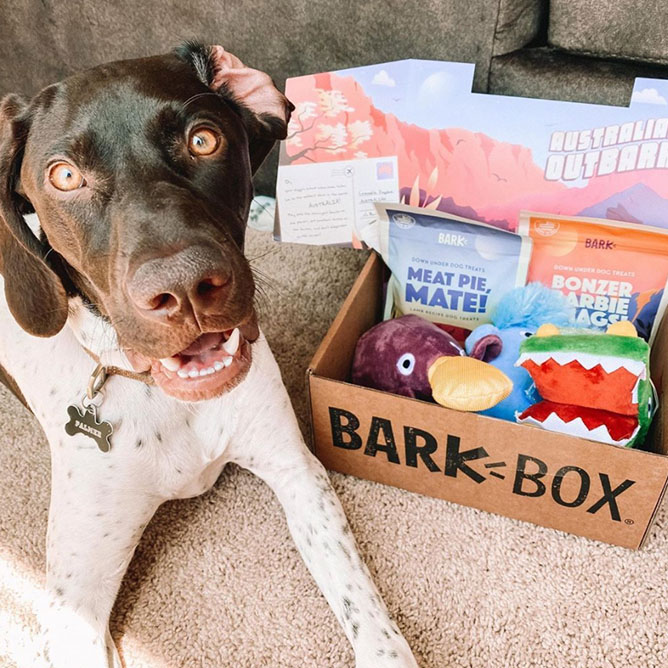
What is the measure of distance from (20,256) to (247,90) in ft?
1.58

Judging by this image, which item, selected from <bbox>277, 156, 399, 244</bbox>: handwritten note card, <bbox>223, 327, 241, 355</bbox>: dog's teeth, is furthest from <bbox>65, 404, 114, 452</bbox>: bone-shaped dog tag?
<bbox>277, 156, 399, 244</bbox>: handwritten note card

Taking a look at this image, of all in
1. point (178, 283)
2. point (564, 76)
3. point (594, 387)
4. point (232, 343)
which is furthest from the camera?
point (564, 76)

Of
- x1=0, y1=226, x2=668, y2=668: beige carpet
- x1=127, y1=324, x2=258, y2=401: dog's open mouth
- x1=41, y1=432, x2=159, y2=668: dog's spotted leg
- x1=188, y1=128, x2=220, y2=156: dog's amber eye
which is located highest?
x1=188, y1=128, x2=220, y2=156: dog's amber eye

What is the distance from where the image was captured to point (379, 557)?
1391mm

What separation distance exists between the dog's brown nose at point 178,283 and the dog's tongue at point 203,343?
0.15m

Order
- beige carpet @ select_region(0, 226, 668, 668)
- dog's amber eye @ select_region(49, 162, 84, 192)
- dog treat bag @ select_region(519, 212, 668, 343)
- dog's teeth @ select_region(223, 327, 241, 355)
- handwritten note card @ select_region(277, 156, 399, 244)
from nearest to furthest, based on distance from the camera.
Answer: dog's amber eye @ select_region(49, 162, 84, 192) < dog's teeth @ select_region(223, 327, 241, 355) < beige carpet @ select_region(0, 226, 668, 668) < dog treat bag @ select_region(519, 212, 668, 343) < handwritten note card @ select_region(277, 156, 399, 244)

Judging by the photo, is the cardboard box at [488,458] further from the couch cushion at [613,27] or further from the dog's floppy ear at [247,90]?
the couch cushion at [613,27]

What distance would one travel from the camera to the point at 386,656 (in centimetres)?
117

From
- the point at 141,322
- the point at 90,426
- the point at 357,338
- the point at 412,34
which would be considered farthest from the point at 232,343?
the point at 412,34

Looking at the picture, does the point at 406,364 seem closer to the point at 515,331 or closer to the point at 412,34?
the point at 515,331

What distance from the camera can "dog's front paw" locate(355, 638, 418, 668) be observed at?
116 centimetres

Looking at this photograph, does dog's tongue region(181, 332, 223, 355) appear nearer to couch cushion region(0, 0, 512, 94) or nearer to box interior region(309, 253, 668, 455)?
box interior region(309, 253, 668, 455)

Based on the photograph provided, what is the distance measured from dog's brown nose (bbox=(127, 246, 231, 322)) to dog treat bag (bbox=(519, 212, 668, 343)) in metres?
0.87

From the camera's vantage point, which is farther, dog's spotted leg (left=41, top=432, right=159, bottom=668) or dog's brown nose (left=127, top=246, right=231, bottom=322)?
dog's spotted leg (left=41, top=432, right=159, bottom=668)
